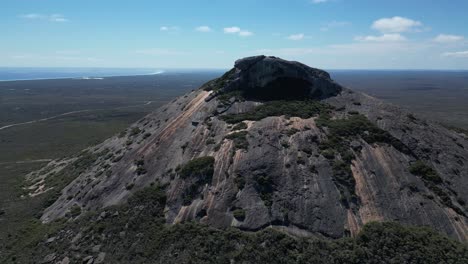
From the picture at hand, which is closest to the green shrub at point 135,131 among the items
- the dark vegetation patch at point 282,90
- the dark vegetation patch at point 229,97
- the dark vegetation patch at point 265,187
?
the dark vegetation patch at point 229,97

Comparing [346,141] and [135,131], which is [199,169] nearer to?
[346,141]

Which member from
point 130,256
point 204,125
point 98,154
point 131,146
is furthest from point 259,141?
point 98,154

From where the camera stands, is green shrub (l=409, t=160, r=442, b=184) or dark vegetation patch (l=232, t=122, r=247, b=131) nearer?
green shrub (l=409, t=160, r=442, b=184)

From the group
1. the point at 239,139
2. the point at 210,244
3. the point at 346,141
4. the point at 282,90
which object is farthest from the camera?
the point at 282,90

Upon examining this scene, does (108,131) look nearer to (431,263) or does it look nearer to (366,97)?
(366,97)

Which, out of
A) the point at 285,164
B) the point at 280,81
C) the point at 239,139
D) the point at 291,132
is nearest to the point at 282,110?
the point at 291,132

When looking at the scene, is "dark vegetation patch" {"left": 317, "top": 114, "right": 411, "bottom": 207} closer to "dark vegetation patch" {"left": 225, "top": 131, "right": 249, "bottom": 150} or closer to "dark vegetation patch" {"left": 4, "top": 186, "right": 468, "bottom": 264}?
"dark vegetation patch" {"left": 4, "top": 186, "right": 468, "bottom": 264}

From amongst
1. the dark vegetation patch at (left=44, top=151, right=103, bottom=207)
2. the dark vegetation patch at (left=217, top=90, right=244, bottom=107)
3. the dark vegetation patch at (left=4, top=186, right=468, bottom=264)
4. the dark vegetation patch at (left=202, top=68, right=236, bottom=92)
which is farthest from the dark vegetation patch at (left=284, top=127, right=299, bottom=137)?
the dark vegetation patch at (left=44, top=151, right=103, bottom=207)
